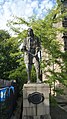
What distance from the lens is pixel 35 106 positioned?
412 inches

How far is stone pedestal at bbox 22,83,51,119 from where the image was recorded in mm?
10445

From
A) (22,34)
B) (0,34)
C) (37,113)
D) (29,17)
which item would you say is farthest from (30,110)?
(0,34)

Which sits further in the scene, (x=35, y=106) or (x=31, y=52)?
(x=31, y=52)

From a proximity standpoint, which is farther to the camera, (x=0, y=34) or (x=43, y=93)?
(x=0, y=34)

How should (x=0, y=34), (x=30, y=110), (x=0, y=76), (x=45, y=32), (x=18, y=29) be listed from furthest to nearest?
1. (x=0, y=34)
2. (x=0, y=76)
3. (x=18, y=29)
4. (x=45, y=32)
5. (x=30, y=110)

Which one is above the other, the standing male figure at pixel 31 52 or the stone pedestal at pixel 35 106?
the standing male figure at pixel 31 52

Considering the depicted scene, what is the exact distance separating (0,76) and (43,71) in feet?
44.0

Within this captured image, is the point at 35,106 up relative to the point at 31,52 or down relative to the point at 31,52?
down

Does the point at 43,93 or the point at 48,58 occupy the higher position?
the point at 48,58

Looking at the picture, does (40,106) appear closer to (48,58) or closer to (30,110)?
(30,110)

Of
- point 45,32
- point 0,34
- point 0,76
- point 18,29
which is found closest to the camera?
point 45,32

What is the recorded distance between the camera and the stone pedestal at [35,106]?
10.4 meters

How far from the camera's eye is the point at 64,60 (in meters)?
16.1

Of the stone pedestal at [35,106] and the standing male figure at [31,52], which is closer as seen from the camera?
the stone pedestal at [35,106]
